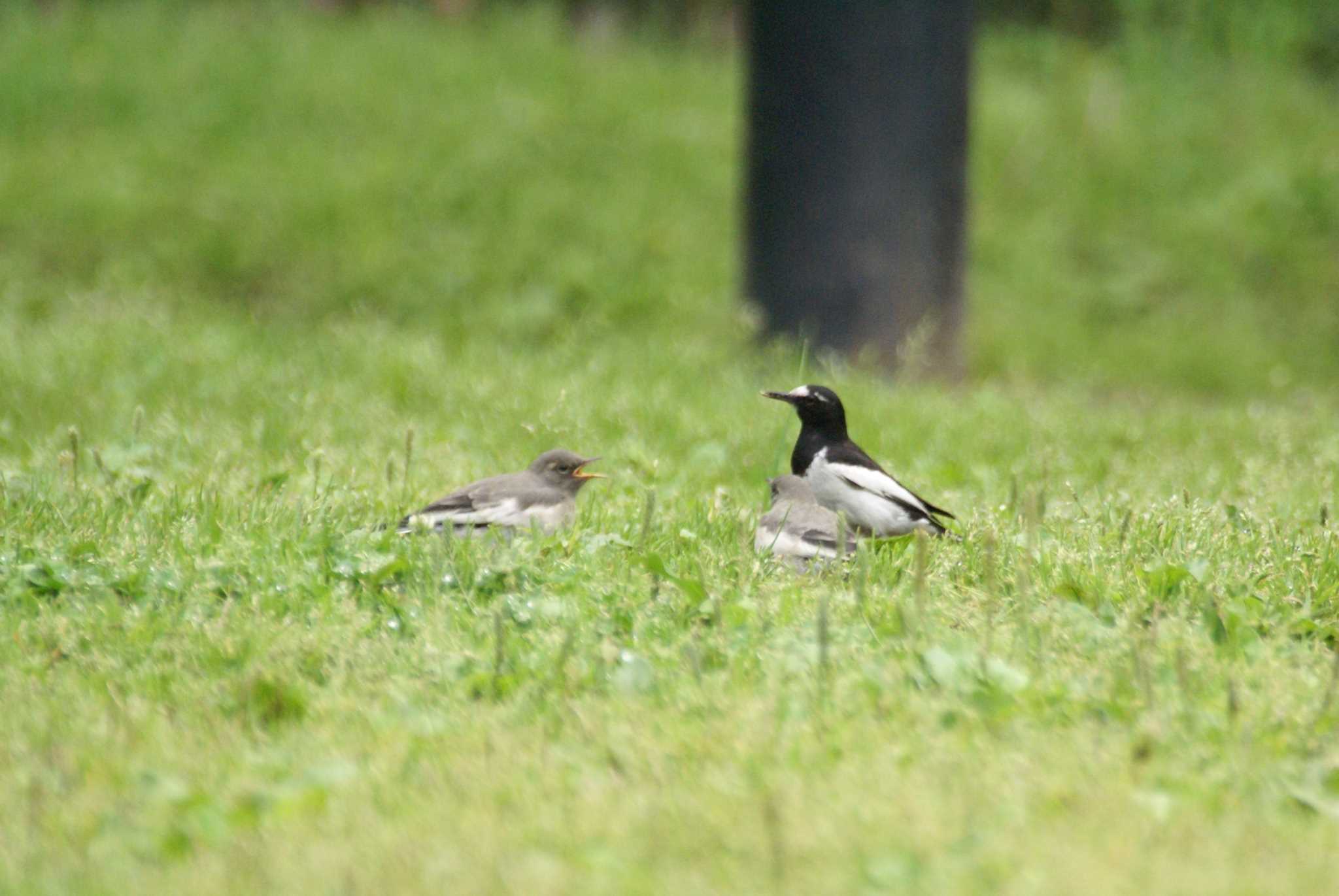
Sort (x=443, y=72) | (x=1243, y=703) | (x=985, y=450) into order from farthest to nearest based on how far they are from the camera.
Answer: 1. (x=443, y=72)
2. (x=985, y=450)
3. (x=1243, y=703)

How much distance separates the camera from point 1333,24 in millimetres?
19359

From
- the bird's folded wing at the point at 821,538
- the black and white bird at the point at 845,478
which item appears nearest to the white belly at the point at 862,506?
the black and white bird at the point at 845,478

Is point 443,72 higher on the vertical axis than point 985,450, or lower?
higher

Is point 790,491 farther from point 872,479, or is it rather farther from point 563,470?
point 563,470

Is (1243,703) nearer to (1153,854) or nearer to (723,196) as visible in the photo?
(1153,854)

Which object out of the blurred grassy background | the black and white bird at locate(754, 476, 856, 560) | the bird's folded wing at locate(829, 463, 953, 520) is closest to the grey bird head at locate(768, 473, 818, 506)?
the black and white bird at locate(754, 476, 856, 560)

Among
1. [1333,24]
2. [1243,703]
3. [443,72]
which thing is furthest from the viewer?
[1333,24]

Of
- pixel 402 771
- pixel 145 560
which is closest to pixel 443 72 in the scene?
pixel 145 560

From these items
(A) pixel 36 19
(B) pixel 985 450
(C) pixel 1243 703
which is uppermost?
(A) pixel 36 19

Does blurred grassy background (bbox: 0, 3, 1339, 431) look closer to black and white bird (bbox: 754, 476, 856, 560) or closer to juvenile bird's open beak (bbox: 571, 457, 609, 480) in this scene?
juvenile bird's open beak (bbox: 571, 457, 609, 480)

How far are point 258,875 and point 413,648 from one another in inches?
46.7

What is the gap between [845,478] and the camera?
224 inches

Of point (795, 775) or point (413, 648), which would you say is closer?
point (795, 775)

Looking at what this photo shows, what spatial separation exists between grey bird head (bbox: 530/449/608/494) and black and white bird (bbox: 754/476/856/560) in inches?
32.6
